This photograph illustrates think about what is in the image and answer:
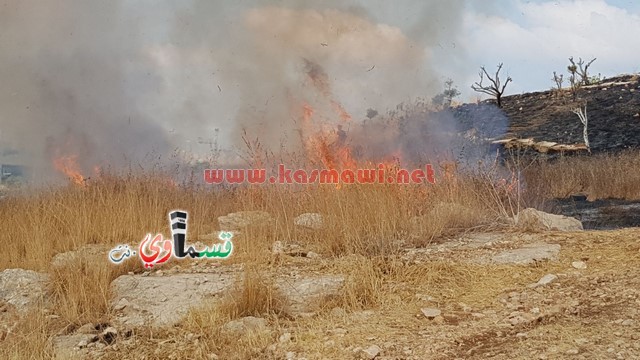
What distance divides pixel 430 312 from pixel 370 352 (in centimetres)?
78

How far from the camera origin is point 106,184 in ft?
27.4

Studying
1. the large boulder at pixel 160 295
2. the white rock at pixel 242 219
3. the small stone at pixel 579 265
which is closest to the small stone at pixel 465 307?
the small stone at pixel 579 265

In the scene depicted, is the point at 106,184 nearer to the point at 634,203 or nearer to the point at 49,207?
the point at 49,207

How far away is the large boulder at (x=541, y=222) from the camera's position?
6.35 metres

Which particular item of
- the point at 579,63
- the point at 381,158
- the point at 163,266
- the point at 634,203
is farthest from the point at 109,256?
the point at 579,63

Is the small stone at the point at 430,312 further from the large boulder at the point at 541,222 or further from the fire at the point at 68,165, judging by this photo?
the fire at the point at 68,165

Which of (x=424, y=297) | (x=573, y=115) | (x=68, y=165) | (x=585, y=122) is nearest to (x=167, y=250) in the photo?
(x=424, y=297)

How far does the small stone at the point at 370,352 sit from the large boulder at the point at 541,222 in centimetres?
367

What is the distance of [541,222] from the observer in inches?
265

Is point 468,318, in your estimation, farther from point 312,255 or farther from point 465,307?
point 312,255

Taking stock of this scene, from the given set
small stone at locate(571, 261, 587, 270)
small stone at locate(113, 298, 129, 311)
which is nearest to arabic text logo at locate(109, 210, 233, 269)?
small stone at locate(113, 298, 129, 311)

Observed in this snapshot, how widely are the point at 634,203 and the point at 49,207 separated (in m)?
11.0

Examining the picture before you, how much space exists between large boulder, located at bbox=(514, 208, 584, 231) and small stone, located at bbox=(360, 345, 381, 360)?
367 cm

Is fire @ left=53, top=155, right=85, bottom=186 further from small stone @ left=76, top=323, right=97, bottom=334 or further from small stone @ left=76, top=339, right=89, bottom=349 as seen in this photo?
small stone @ left=76, top=339, right=89, bottom=349
